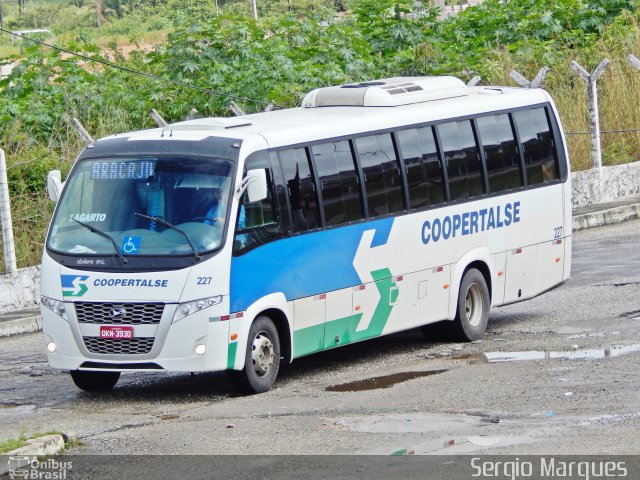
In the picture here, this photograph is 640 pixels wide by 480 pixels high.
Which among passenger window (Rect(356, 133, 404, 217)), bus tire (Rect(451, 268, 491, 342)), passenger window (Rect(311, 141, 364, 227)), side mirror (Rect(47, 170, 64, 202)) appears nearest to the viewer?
side mirror (Rect(47, 170, 64, 202))

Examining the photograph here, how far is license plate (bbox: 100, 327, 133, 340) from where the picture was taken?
11891 millimetres

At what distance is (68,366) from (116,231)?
124cm

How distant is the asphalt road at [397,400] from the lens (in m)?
9.77

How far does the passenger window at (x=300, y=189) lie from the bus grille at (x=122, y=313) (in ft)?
5.43

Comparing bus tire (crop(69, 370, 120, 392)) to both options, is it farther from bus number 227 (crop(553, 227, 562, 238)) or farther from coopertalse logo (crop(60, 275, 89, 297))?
bus number 227 (crop(553, 227, 562, 238))

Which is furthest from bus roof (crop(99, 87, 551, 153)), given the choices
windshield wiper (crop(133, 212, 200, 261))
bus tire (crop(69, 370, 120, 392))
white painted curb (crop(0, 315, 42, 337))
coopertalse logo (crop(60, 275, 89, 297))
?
white painted curb (crop(0, 315, 42, 337))

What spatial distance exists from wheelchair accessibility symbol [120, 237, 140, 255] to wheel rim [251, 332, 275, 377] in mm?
1288

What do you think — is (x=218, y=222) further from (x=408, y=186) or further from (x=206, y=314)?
(x=408, y=186)

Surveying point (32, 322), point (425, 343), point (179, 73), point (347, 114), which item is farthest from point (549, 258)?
point (179, 73)

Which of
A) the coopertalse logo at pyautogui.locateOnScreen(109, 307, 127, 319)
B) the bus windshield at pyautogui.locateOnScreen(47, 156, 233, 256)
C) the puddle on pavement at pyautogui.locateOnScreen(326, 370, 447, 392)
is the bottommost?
the puddle on pavement at pyautogui.locateOnScreen(326, 370, 447, 392)

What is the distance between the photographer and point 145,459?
954 cm

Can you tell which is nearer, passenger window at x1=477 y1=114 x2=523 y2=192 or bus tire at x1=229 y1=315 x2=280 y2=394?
bus tire at x1=229 y1=315 x2=280 y2=394

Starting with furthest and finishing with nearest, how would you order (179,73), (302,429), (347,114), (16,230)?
(179,73), (16,230), (347,114), (302,429)

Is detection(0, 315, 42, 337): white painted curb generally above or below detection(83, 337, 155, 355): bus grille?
below
